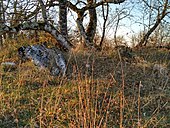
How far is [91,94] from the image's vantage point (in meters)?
5.00

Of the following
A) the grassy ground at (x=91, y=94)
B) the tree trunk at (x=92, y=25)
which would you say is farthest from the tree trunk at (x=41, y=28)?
the tree trunk at (x=92, y=25)

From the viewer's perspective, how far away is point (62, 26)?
29.6ft

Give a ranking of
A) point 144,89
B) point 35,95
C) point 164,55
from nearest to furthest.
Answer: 1. point 35,95
2. point 144,89
3. point 164,55

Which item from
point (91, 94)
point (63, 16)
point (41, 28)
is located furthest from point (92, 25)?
point (91, 94)

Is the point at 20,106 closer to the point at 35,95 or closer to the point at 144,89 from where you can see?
the point at 35,95

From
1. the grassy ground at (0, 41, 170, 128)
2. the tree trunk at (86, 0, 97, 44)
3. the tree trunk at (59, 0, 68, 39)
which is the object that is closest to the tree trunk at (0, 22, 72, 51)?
the grassy ground at (0, 41, 170, 128)

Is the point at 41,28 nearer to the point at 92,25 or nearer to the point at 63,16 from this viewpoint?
the point at 63,16

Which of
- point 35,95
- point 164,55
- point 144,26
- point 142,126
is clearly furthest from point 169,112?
point 144,26

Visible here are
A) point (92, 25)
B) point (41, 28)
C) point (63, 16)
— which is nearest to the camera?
point (41, 28)

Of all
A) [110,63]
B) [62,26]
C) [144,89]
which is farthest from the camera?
[62,26]

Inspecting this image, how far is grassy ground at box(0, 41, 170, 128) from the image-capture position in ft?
14.3

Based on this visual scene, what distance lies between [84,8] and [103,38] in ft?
4.10

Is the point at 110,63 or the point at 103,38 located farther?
the point at 103,38

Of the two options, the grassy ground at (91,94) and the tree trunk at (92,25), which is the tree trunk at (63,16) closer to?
the tree trunk at (92,25)
